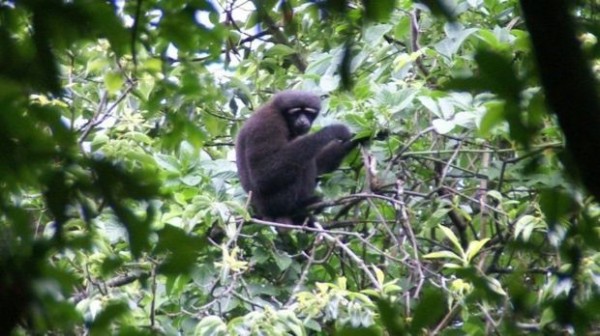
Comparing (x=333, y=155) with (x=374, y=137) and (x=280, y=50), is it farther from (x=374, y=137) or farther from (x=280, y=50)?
(x=374, y=137)

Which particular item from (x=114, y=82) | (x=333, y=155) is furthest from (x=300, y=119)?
(x=114, y=82)

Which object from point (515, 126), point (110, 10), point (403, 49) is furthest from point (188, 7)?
point (403, 49)

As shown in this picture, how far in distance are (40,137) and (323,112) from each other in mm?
4911

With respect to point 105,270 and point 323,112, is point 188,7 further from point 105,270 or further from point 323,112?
point 323,112

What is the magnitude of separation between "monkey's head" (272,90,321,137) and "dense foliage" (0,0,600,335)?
0.11 m

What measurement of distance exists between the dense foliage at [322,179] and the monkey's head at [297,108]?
0.11m

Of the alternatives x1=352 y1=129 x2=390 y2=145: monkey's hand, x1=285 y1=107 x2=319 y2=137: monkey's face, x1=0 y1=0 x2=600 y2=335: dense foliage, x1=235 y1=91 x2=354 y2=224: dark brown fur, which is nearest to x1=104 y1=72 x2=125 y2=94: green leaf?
x1=0 y1=0 x2=600 y2=335: dense foliage

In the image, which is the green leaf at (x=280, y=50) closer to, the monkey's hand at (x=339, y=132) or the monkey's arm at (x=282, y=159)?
the monkey's hand at (x=339, y=132)

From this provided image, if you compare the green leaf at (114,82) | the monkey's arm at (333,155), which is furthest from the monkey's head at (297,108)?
the green leaf at (114,82)

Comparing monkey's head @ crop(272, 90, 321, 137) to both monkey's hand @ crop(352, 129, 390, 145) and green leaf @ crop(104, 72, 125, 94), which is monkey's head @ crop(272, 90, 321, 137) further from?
green leaf @ crop(104, 72, 125, 94)

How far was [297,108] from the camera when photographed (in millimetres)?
6922

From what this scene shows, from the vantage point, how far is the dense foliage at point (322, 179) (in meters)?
1.08

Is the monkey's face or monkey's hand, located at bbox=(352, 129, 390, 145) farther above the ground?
monkey's hand, located at bbox=(352, 129, 390, 145)

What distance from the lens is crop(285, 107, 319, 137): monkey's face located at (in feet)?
22.9
